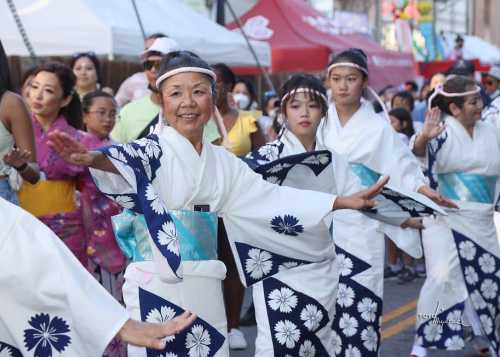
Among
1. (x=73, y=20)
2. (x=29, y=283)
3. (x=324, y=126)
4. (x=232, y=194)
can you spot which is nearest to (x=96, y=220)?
(x=324, y=126)

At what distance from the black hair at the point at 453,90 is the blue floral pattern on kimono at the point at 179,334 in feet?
11.2

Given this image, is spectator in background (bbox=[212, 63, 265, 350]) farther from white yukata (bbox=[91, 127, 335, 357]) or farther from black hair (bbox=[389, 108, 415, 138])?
black hair (bbox=[389, 108, 415, 138])

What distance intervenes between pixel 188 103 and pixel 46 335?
1.52 metres

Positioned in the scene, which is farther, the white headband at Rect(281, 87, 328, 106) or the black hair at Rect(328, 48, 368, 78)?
the black hair at Rect(328, 48, 368, 78)

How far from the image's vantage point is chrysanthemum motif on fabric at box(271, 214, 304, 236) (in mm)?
4777

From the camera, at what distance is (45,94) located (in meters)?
6.28

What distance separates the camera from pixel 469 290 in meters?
7.08

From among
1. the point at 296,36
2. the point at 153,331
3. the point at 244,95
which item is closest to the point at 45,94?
the point at 153,331

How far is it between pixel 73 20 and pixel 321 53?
6.59 m

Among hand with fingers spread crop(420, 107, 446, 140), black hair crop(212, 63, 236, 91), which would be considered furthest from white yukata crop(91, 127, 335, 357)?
black hair crop(212, 63, 236, 91)

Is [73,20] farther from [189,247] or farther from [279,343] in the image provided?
[189,247]

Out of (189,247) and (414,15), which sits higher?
(189,247)

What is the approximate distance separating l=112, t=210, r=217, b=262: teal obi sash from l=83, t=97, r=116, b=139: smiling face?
2743 mm

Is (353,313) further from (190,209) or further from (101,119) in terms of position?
(101,119)
